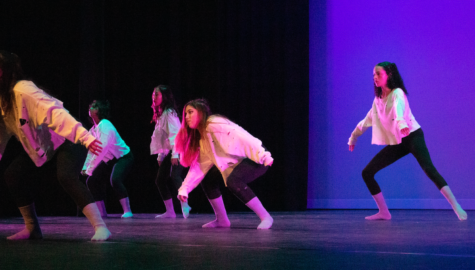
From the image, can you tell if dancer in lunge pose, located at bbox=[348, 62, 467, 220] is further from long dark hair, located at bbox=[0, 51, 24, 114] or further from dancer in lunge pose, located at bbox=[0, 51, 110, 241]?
long dark hair, located at bbox=[0, 51, 24, 114]

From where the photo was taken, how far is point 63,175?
3.02 metres

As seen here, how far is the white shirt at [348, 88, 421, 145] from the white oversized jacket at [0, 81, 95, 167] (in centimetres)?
278

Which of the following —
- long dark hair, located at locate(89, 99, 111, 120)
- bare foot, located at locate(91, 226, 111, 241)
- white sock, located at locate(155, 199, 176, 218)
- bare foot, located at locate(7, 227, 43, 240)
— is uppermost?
long dark hair, located at locate(89, 99, 111, 120)

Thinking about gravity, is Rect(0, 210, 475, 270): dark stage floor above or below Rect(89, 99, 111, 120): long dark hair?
below

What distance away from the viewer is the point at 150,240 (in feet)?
10.3

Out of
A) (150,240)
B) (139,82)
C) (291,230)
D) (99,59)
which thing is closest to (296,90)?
(139,82)

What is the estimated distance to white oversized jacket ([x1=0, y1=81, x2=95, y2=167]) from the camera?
Result: 2.91 m

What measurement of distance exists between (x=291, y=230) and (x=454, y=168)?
403 centimetres

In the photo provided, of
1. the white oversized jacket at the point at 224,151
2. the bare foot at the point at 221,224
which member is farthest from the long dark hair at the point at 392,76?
the bare foot at the point at 221,224

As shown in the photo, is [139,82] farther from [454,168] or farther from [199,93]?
[454,168]

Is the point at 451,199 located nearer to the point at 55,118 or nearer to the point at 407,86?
the point at 407,86

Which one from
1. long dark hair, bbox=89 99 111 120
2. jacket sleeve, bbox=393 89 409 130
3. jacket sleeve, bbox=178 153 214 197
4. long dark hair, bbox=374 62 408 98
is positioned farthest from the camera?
long dark hair, bbox=89 99 111 120

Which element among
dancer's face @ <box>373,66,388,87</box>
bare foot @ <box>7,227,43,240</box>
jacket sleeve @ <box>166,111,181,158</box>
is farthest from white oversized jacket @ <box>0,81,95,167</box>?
dancer's face @ <box>373,66,388,87</box>

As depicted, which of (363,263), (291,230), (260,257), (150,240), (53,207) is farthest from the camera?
(53,207)
